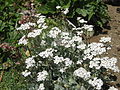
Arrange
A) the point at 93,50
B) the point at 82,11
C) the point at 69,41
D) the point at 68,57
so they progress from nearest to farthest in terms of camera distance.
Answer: the point at 93,50 → the point at 69,41 → the point at 68,57 → the point at 82,11

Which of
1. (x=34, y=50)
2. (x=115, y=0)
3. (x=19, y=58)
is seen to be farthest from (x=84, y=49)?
(x=115, y=0)

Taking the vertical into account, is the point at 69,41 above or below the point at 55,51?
above

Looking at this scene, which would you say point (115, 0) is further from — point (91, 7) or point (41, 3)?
point (41, 3)

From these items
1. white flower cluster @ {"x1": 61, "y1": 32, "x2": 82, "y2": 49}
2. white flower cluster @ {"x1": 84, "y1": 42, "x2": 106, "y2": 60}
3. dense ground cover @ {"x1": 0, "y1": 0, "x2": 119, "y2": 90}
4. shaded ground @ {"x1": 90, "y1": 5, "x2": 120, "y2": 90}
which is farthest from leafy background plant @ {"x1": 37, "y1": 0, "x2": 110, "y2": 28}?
white flower cluster @ {"x1": 84, "y1": 42, "x2": 106, "y2": 60}

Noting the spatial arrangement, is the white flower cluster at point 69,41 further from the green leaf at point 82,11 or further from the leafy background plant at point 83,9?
the leafy background plant at point 83,9

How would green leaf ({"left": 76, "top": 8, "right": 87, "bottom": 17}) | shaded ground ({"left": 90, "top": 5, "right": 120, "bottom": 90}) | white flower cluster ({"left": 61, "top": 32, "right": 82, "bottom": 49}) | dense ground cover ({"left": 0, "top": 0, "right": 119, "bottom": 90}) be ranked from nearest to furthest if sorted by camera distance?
dense ground cover ({"left": 0, "top": 0, "right": 119, "bottom": 90}) < white flower cluster ({"left": 61, "top": 32, "right": 82, "bottom": 49}) < shaded ground ({"left": 90, "top": 5, "right": 120, "bottom": 90}) < green leaf ({"left": 76, "top": 8, "right": 87, "bottom": 17})

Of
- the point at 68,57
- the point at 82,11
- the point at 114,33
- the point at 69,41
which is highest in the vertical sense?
the point at 69,41

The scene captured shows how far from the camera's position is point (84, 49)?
445 cm

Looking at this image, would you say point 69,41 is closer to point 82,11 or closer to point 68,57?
point 68,57

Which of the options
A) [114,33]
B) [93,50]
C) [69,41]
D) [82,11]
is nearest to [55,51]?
[69,41]

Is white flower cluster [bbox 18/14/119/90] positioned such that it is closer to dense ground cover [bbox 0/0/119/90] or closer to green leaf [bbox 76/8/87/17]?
dense ground cover [bbox 0/0/119/90]

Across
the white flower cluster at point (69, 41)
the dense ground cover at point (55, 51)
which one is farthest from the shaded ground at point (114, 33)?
the white flower cluster at point (69, 41)

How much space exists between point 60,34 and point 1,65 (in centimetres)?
142

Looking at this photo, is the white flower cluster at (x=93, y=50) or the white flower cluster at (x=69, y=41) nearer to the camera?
the white flower cluster at (x=93, y=50)
